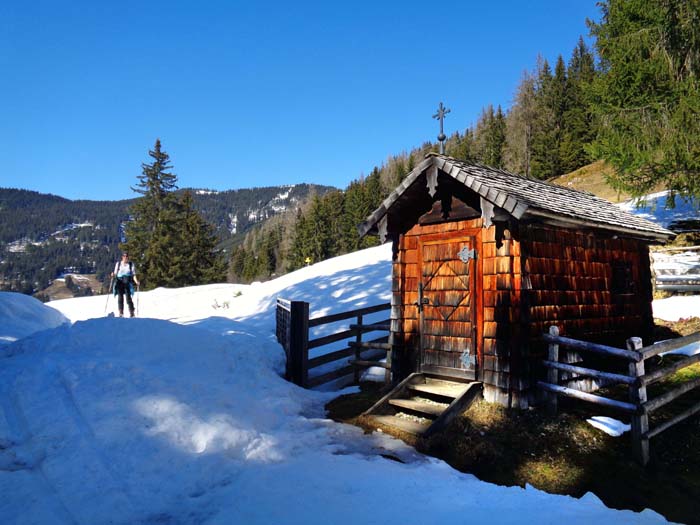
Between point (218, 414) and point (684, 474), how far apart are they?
20.9ft

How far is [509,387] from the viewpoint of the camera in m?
6.82

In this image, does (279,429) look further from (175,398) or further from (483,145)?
(483,145)

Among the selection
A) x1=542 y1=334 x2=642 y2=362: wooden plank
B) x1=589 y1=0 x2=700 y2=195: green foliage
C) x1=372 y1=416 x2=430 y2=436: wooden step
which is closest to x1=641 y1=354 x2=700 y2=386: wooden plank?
x1=542 y1=334 x2=642 y2=362: wooden plank

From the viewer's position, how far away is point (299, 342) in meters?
8.98

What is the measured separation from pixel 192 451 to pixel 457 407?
411 cm

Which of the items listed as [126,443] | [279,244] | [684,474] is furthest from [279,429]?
[279,244]

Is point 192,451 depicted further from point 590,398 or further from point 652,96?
point 652,96

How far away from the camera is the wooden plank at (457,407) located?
20.4 feet

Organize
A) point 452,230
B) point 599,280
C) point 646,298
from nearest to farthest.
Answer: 1. point 452,230
2. point 599,280
3. point 646,298

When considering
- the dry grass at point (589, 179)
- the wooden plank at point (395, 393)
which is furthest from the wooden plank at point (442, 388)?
the dry grass at point (589, 179)

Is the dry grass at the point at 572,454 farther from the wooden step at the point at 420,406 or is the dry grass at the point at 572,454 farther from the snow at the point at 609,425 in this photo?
the wooden step at the point at 420,406

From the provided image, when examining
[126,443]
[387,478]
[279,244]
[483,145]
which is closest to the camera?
[387,478]

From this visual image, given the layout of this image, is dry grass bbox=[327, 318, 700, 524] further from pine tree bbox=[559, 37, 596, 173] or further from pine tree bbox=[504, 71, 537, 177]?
pine tree bbox=[504, 71, 537, 177]

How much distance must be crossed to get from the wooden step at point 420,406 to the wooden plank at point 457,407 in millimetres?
264
